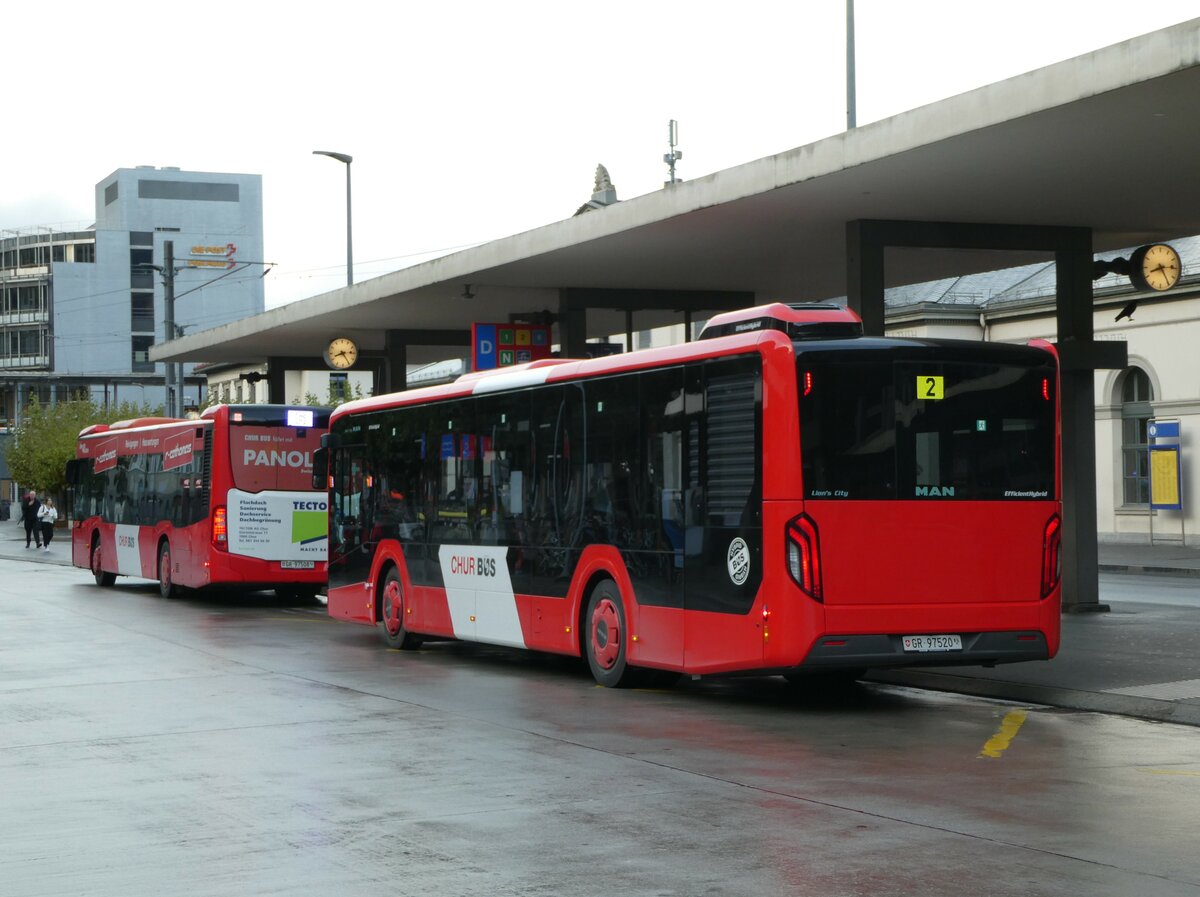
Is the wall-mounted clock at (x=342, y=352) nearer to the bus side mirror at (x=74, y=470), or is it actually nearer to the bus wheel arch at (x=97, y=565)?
the bus side mirror at (x=74, y=470)

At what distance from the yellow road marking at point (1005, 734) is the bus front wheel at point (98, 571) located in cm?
2463

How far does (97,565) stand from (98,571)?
0.12 metres

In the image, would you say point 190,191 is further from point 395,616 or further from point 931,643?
point 931,643

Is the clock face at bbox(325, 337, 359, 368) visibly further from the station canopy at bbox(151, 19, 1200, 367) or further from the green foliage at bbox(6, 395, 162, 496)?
the green foliage at bbox(6, 395, 162, 496)

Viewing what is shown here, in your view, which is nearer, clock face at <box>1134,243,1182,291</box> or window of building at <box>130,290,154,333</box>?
clock face at <box>1134,243,1182,291</box>

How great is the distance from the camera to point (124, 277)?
463ft

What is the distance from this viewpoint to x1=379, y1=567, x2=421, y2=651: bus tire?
1908 centimetres

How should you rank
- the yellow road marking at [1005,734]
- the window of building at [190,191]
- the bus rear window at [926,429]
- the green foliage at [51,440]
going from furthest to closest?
the window of building at [190,191] → the green foliage at [51,440] → the bus rear window at [926,429] → the yellow road marking at [1005,734]

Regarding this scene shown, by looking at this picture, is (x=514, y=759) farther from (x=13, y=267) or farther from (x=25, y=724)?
(x=13, y=267)

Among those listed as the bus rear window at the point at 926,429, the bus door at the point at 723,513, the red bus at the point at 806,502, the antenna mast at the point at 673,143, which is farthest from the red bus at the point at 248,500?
the antenna mast at the point at 673,143

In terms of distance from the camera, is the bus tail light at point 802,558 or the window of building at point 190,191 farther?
the window of building at point 190,191

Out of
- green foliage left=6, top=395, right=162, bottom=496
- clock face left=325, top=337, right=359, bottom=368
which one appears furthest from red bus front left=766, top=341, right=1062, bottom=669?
green foliage left=6, top=395, right=162, bottom=496

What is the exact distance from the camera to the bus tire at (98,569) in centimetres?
3419

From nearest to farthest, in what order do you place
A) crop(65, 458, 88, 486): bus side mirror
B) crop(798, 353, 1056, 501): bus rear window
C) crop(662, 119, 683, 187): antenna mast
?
crop(798, 353, 1056, 501): bus rear window
crop(65, 458, 88, 486): bus side mirror
crop(662, 119, 683, 187): antenna mast
